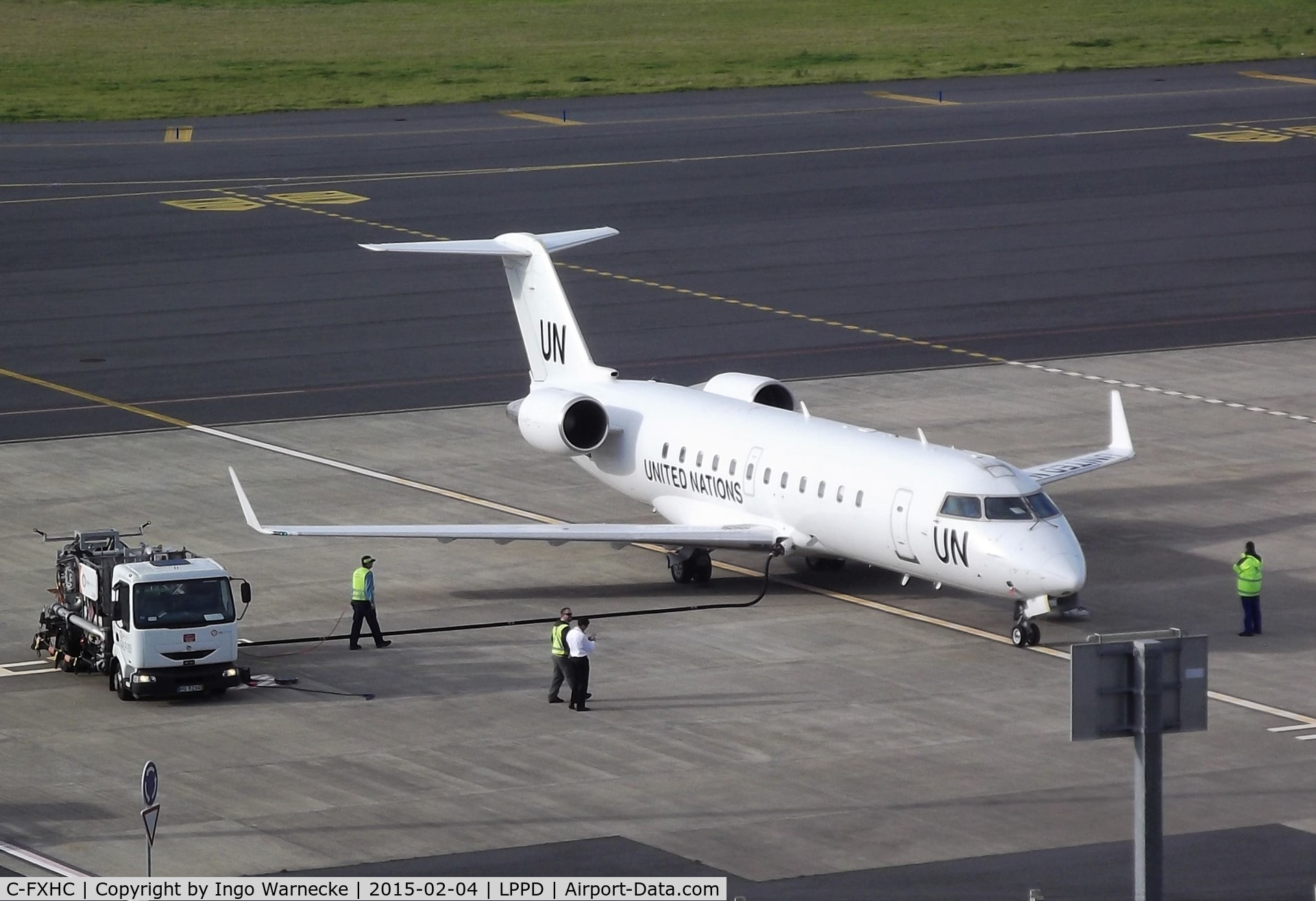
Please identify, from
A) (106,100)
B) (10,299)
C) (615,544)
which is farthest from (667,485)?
(106,100)

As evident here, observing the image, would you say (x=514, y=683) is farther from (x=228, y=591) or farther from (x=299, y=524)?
(x=299, y=524)

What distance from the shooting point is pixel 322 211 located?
72375 millimetres

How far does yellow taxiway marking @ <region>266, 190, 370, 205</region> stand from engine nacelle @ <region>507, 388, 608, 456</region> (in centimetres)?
3476

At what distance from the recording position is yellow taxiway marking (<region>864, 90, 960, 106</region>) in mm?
92312

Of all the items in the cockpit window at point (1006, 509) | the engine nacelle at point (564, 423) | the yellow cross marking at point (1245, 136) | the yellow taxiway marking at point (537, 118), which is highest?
the yellow taxiway marking at point (537, 118)

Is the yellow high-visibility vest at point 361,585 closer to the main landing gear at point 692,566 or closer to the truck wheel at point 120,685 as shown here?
the truck wheel at point 120,685

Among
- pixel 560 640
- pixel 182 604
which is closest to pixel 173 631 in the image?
pixel 182 604

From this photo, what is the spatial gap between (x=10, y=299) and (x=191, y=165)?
62.8ft

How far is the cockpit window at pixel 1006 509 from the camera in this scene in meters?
34.7

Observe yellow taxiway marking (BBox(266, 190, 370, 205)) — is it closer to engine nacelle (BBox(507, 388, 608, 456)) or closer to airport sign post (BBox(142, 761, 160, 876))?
engine nacelle (BBox(507, 388, 608, 456))

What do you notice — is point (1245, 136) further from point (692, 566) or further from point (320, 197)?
point (692, 566)

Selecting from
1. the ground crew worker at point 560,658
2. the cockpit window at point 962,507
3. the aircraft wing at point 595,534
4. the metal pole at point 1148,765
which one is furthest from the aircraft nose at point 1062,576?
the metal pole at point 1148,765

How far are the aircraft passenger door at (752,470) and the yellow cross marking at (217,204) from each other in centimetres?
3785

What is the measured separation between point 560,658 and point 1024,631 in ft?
23.9
